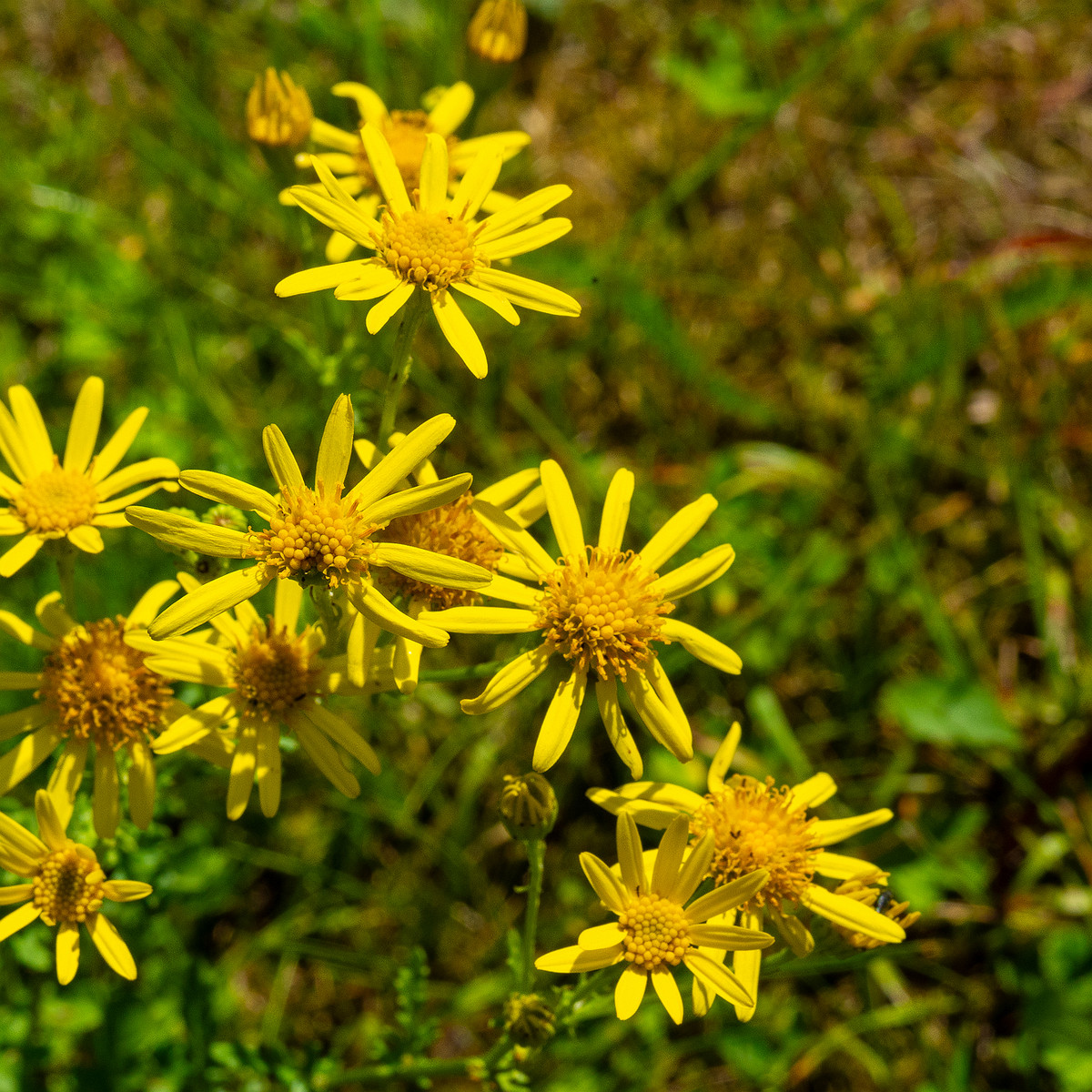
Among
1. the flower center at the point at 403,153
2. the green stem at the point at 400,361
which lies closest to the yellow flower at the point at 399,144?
the flower center at the point at 403,153

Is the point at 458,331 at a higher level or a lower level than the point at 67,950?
higher

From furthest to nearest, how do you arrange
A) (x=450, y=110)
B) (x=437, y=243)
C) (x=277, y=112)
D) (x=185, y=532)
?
(x=450, y=110) < (x=277, y=112) < (x=437, y=243) < (x=185, y=532)

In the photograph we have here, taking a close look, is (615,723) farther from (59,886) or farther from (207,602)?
(59,886)

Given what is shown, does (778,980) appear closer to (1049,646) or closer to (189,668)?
(1049,646)

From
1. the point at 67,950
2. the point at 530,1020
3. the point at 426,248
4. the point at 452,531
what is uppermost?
the point at 426,248

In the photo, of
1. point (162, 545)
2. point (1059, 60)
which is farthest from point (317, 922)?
point (1059, 60)

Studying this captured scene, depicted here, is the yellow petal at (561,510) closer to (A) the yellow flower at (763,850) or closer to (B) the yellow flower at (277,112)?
(A) the yellow flower at (763,850)

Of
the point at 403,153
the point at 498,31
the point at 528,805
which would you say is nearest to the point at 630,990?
the point at 528,805
